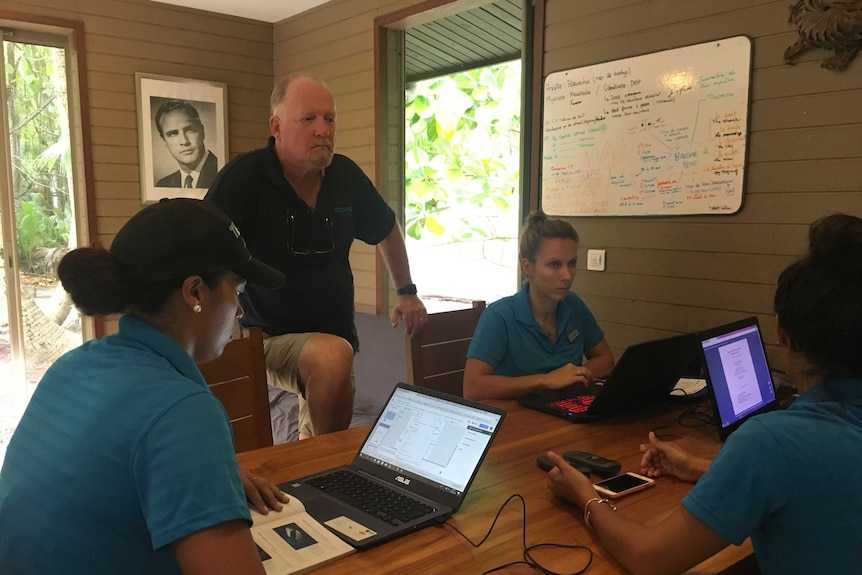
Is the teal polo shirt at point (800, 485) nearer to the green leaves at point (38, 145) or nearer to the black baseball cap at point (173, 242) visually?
the black baseball cap at point (173, 242)

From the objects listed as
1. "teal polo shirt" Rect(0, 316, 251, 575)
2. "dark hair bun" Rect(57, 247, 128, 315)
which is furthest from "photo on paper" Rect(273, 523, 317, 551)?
"dark hair bun" Rect(57, 247, 128, 315)

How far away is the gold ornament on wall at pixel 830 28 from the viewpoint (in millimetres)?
2090

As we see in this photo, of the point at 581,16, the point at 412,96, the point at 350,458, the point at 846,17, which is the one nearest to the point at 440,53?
the point at 412,96

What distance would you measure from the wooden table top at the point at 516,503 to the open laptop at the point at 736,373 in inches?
3.6

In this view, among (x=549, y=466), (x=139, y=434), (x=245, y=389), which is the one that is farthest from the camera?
(x=245, y=389)

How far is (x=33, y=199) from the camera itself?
3.88 m

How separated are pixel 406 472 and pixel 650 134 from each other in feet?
6.20

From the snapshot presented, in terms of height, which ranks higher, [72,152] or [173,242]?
[72,152]

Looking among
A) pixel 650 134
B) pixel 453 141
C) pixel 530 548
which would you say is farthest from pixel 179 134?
pixel 530 548

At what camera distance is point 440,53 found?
13.1 ft

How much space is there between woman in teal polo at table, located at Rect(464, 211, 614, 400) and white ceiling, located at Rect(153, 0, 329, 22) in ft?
8.62

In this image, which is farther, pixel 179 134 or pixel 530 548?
pixel 179 134

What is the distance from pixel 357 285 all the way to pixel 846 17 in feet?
9.32

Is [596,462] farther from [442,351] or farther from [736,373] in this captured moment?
[442,351]
